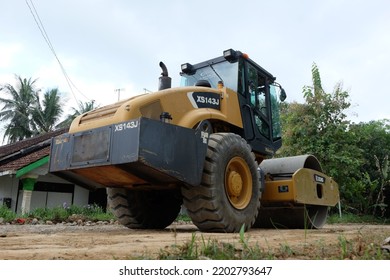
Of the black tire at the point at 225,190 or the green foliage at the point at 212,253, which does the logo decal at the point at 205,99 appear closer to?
the black tire at the point at 225,190

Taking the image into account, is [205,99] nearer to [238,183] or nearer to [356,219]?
[238,183]

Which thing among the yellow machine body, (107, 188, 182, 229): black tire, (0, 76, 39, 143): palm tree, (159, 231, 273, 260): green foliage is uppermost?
(0, 76, 39, 143): palm tree

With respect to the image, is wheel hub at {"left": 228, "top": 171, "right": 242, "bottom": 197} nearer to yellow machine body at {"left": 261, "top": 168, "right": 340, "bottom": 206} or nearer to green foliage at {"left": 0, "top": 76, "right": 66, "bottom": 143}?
yellow machine body at {"left": 261, "top": 168, "right": 340, "bottom": 206}

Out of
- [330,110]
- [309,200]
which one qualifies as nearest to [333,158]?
[330,110]

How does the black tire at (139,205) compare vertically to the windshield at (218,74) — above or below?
below

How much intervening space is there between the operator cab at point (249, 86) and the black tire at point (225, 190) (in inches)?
38.0

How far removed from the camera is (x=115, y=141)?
15.5 feet

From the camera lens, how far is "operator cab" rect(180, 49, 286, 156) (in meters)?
6.71

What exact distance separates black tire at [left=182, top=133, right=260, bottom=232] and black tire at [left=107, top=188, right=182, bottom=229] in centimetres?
106

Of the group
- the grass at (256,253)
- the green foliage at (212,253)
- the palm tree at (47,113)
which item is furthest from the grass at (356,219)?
the palm tree at (47,113)

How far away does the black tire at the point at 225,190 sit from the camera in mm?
5094

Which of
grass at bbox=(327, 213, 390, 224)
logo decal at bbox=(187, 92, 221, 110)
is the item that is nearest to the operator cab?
logo decal at bbox=(187, 92, 221, 110)

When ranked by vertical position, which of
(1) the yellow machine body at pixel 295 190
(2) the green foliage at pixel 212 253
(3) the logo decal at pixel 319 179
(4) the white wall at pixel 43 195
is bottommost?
(2) the green foliage at pixel 212 253

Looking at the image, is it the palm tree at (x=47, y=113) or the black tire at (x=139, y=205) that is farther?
the palm tree at (x=47, y=113)
